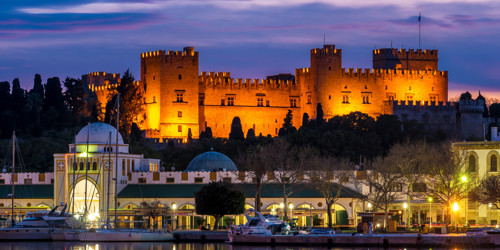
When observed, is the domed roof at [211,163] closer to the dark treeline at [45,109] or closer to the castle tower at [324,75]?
the dark treeline at [45,109]

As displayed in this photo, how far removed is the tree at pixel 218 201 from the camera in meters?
76.8

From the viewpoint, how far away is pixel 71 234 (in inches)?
2773

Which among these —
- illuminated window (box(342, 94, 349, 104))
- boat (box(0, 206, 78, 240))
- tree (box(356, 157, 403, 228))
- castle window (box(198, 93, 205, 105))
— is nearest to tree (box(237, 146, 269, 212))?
tree (box(356, 157, 403, 228))

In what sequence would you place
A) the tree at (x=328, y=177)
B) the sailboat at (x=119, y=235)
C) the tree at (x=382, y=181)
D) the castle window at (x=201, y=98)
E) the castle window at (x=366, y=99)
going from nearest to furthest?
the sailboat at (x=119, y=235), the tree at (x=382, y=181), the tree at (x=328, y=177), the castle window at (x=201, y=98), the castle window at (x=366, y=99)

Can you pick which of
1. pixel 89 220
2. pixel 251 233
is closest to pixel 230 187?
pixel 89 220

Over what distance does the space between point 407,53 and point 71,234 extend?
89843mm

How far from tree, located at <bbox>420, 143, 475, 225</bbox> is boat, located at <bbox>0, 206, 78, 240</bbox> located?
23.9 metres

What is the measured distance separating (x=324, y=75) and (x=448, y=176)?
6301 centimetres

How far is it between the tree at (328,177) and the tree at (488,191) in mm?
9717

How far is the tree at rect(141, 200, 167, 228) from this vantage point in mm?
81231

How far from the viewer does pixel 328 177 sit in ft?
270

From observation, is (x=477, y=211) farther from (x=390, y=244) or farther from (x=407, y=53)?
(x=407, y=53)

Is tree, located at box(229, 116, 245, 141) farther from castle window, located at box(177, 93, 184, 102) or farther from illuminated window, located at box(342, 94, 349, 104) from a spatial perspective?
illuminated window, located at box(342, 94, 349, 104)

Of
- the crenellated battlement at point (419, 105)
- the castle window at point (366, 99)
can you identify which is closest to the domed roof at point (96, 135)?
the crenellated battlement at point (419, 105)
